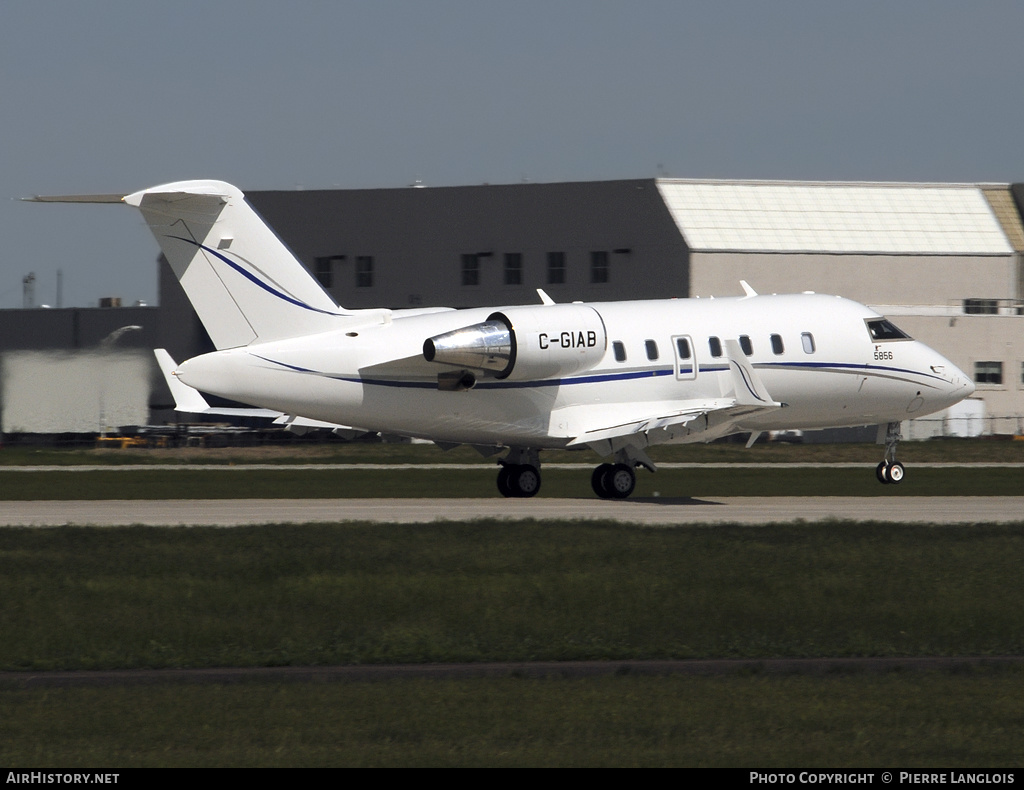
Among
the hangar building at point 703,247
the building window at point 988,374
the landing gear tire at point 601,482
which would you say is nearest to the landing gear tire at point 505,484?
the landing gear tire at point 601,482

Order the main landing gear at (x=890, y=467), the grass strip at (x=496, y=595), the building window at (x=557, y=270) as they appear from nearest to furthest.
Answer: the grass strip at (x=496, y=595)
the main landing gear at (x=890, y=467)
the building window at (x=557, y=270)

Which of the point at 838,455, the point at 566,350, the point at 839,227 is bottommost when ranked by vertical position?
the point at 838,455

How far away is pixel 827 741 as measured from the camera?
402 inches

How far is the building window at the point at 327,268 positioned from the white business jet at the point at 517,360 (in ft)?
157

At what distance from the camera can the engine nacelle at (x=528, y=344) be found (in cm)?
2898

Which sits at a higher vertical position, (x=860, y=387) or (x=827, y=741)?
(x=860, y=387)

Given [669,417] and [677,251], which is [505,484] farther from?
[677,251]

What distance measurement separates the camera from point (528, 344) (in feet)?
97.0

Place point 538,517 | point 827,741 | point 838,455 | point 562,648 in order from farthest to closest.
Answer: point 838,455
point 538,517
point 562,648
point 827,741

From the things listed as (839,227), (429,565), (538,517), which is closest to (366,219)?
(839,227)

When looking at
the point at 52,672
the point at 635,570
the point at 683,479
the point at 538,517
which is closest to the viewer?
the point at 52,672

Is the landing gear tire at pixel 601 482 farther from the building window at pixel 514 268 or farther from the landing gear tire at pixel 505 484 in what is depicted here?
the building window at pixel 514 268

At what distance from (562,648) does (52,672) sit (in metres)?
4.70
